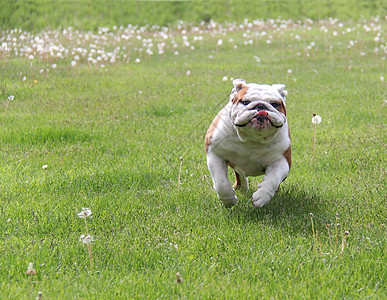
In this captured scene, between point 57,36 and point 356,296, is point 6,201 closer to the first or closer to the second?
point 356,296

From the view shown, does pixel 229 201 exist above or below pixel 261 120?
below

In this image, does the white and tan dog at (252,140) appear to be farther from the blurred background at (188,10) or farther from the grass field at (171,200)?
the blurred background at (188,10)

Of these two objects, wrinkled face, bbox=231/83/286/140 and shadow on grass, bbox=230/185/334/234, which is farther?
shadow on grass, bbox=230/185/334/234

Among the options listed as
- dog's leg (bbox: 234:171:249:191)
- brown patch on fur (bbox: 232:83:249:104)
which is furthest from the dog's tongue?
dog's leg (bbox: 234:171:249:191)

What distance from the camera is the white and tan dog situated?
3682 mm

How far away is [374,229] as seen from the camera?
377 cm

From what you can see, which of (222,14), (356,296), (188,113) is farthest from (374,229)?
(222,14)

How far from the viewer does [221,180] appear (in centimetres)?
398

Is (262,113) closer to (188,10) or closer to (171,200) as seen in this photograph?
(171,200)

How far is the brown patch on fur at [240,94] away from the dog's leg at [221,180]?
0.53 m

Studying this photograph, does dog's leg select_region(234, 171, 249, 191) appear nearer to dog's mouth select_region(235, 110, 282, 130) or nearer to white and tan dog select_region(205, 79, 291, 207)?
white and tan dog select_region(205, 79, 291, 207)

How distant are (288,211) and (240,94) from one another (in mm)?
1145

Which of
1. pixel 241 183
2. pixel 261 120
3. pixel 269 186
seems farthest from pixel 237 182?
pixel 261 120

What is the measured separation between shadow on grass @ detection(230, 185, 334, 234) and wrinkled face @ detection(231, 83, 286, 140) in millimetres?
778
